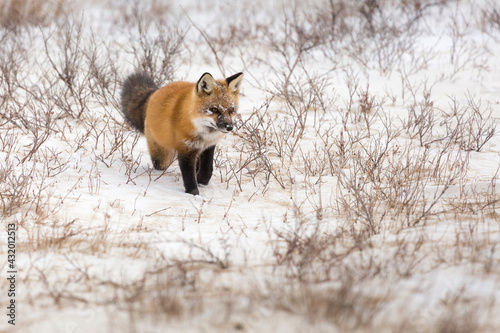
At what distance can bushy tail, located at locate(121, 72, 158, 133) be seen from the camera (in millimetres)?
5598

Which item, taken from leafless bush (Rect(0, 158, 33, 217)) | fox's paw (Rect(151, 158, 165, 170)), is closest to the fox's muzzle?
fox's paw (Rect(151, 158, 165, 170))

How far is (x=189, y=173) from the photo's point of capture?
4.91 metres

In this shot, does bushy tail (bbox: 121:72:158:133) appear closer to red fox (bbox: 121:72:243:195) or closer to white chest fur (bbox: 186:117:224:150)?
red fox (bbox: 121:72:243:195)

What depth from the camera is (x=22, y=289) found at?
274 cm

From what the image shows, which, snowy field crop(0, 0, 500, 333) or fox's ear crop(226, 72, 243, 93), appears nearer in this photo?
snowy field crop(0, 0, 500, 333)

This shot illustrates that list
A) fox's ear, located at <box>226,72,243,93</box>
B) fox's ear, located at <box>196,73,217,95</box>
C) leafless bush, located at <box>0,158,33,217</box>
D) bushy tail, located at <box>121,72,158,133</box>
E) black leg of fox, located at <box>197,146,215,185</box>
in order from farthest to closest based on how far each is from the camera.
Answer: bushy tail, located at <box>121,72,158,133</box> < black leg of fox, located at <box>197,146,215,185</box> < fox's ear, located at <box>226,72,243,93</box> < fox's ear, located at <box>196,73,217,95</box> < leafless bush, located at <box>0,158,33,217</box>

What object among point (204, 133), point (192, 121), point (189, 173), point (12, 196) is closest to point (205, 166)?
point (189, 173)

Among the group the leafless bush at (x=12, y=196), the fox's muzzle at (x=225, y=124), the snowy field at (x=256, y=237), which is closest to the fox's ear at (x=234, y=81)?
the fox's muzzle at (x=225, y=124)

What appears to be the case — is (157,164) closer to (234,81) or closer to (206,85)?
(206,85)

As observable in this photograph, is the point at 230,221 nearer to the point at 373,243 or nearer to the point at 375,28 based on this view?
the point at 373,243

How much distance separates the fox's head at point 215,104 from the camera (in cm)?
468

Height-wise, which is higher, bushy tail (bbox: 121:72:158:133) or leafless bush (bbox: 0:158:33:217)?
bushy tail (bbox: 121:72:158:133)

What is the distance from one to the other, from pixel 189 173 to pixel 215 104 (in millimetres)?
744

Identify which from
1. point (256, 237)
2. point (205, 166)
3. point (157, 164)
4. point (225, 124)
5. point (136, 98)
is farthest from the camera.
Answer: point (136, 98)
